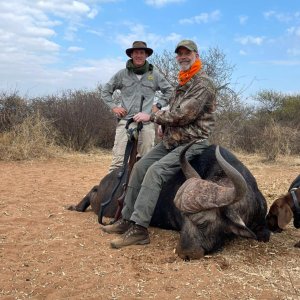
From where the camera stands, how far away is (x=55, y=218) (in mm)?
6332

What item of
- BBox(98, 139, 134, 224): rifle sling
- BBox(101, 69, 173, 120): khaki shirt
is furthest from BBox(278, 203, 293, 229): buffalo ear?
BBox(101, 69, 173, 120): khaki shirt

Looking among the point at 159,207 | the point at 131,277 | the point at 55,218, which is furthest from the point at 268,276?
the point at 55,218

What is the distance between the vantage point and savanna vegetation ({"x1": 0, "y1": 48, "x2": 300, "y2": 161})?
46.8 ft

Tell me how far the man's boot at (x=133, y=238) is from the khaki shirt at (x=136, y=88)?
7.70ft

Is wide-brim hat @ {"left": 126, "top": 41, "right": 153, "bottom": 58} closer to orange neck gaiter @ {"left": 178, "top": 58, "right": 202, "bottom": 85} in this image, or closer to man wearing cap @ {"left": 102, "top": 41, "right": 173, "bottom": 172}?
man wearing cap @ {"left": 102, "top": 41, "right": 173, "bottom": 172}

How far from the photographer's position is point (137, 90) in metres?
7.01

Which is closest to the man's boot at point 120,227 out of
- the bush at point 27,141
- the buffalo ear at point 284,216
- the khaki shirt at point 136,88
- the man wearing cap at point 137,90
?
the man wearing cap at point 137,90

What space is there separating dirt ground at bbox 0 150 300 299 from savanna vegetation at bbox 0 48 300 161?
7749 mm

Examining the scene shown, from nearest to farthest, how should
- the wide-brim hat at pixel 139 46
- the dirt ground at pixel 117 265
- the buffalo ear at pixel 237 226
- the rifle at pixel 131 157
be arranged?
1. the dirt ground at pixel 117 265
2. the buffalo ear at pixel 237 226
3. the rifle at pixel 131 157
4. the wide-brim hat at pixel 139 46

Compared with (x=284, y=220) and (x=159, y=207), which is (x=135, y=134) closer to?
(x=159, y=207)

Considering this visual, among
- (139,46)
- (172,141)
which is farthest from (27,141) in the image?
(172,141)

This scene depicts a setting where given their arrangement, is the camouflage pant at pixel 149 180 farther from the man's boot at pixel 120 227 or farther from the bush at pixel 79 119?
the bush at pixel 79 119

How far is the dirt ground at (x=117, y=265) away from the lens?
12.1 ft

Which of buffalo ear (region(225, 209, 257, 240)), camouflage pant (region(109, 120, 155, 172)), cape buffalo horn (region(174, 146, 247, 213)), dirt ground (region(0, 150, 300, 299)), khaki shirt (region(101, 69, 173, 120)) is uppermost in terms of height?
khaki shirt (region(101, 69, 173, 120))
